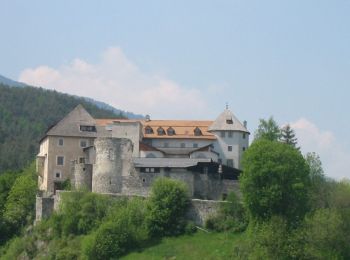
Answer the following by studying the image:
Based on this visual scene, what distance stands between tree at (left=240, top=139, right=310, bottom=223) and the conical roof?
19961 mm

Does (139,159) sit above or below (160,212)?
above

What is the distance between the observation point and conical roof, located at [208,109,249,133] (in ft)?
282

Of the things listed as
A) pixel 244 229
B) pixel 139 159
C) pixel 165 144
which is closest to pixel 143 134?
pixel 165 144

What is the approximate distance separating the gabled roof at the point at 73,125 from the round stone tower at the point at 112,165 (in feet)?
25.0

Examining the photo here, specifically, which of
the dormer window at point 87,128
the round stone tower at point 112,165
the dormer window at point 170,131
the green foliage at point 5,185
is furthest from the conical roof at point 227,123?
the green foliage at point 5,185

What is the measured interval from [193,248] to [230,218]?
4690 millimetres

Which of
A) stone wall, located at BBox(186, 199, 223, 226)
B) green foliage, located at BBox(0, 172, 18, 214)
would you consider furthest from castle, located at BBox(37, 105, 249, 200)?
green foliage, located at BBox(0, 172, 18, 214)

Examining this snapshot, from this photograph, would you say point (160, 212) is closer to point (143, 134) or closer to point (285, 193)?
point (285, 193)

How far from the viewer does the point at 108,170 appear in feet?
245

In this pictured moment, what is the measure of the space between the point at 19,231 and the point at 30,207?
8.40 ft

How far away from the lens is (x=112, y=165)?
7462 centimetres

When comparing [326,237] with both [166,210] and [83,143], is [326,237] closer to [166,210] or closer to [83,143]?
[166,210]

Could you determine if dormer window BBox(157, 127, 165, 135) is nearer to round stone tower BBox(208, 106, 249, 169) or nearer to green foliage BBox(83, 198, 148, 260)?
round stone tower BBox(208, 106, 249, 169)

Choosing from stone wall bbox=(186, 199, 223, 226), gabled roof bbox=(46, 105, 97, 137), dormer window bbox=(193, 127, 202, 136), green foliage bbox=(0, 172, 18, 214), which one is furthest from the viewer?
dormer window bbox=(193, 127, 202, 136)
